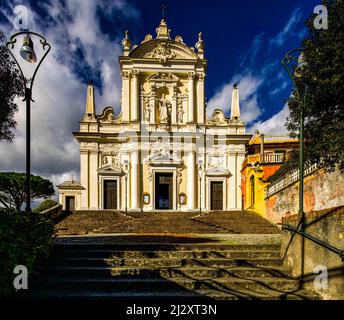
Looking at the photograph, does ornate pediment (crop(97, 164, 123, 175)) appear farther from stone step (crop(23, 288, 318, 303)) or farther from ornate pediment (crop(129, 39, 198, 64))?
stone step (crop(23, 288, 318, 303))

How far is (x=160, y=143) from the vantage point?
22.6m

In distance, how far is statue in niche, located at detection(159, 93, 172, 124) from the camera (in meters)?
23.3

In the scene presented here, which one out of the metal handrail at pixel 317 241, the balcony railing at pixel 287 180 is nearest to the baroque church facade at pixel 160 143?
the balcony railing at pixel 287 180

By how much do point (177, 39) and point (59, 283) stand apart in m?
23.6

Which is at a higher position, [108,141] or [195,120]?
[195,120]

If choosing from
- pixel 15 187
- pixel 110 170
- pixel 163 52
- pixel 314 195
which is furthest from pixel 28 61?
pixel 15 187

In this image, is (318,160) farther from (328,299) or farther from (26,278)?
(26,278)

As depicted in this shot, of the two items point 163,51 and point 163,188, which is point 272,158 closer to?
point 163,188

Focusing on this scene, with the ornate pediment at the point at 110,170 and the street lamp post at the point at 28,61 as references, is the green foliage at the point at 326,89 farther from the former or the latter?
the ornate pediment at the point at 110,170

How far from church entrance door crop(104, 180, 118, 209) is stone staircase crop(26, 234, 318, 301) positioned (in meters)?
15.8

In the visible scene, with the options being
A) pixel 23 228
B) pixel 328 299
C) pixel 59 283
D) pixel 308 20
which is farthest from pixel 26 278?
pixel 308 20

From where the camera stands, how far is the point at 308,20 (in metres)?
8.12

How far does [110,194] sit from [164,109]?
26.4ft

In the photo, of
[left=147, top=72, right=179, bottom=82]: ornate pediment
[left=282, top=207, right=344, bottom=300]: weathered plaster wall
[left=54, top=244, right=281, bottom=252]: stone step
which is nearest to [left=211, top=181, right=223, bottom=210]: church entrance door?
[left=147, top=72, right=179, bottom=82]: ornate pediment
